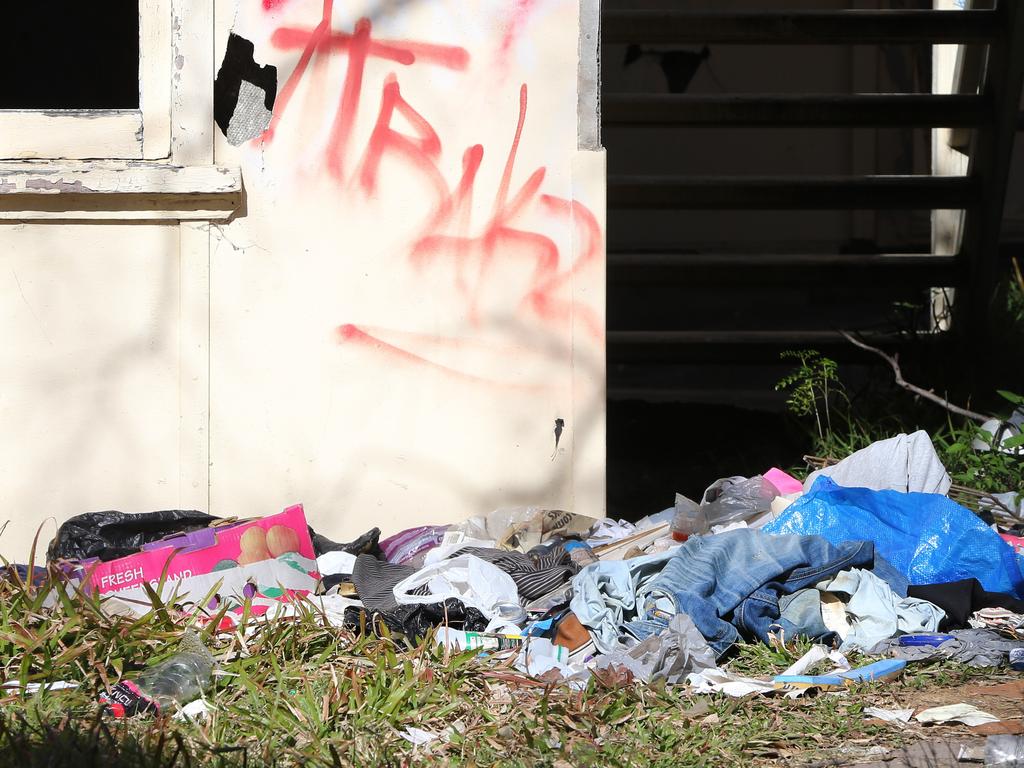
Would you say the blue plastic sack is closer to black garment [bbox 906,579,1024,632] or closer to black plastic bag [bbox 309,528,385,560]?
black garment [bbox 906,579,1024,632]

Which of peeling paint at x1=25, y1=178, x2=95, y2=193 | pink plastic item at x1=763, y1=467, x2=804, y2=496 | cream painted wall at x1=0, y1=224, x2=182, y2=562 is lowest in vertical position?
pink plastic item at x1=763, y1=467, x2=804, y2=496

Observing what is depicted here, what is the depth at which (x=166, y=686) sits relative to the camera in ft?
8.25

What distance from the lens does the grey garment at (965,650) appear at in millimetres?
2744

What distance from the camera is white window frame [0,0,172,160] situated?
3549 mm

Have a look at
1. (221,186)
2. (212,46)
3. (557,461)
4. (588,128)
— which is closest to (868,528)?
(557,461)

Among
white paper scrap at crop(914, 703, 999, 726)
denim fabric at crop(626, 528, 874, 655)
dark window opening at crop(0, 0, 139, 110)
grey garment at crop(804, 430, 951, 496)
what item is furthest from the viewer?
dark window opening at crop(0, 0, 139, 110)

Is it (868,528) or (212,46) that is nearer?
(868,528)

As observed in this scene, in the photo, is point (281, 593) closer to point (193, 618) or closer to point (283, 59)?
point (193, 618)

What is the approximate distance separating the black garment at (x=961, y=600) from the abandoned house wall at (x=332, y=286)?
3.85 feet

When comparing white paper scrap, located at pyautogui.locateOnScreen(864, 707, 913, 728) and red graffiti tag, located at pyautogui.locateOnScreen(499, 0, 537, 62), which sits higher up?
red graffiti tag, located at pyautogui.locateOnScreen(499, 0, 537, 62)

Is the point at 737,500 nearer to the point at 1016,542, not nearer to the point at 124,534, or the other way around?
the point at 1016,542

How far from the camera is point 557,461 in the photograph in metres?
3.66

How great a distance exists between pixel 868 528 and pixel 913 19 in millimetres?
2736

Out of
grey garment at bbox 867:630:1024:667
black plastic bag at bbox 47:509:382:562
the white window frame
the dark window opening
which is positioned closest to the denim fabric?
grey garment at bbox 867:630:1024:667
